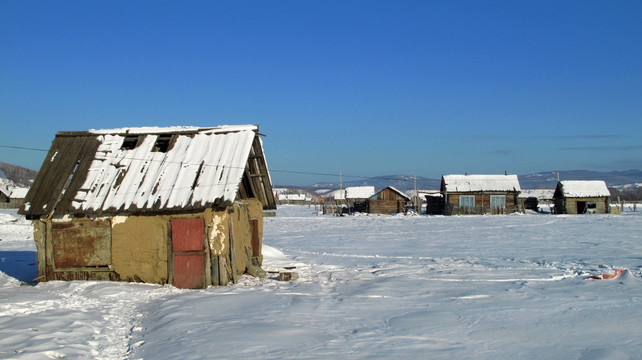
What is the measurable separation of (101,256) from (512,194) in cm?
4974

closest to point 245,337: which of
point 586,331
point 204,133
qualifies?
point 586,331

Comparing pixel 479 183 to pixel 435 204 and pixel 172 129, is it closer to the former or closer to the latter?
pixel 435 204

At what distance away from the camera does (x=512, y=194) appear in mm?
55281

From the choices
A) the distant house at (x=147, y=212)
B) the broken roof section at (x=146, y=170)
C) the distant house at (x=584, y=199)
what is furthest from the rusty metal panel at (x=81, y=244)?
the distant house at (x=584, y=199)

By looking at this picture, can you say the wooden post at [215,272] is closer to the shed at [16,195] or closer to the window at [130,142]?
the window at [130,142]

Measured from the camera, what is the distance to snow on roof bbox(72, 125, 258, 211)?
525 inches

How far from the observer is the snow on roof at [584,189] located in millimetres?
54656

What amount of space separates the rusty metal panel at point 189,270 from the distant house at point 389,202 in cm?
4625

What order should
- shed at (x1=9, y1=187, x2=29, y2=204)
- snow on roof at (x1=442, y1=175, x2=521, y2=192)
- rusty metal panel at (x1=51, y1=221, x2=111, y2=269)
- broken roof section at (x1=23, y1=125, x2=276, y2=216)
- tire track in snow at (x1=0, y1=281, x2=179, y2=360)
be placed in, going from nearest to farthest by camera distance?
tire track in snow at (x1=0, y1=281, x2=179, y2=360) < broken roof section at (x1=23, y1=125, x2=276, y2=216) < rusty metal panel at (x1=51, y1=221, x2=111, y2=269) < snow on roof at (x1=442, y1=175, x2=521, y2=192) < shed at (x1=9, y1=187, x2=29, y2=204)

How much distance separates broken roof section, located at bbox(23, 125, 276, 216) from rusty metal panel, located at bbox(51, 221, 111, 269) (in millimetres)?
440

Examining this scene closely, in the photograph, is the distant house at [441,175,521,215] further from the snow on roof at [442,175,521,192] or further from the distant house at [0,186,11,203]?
the distant house at [0,186,11,203]

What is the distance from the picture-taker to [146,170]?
569 inches

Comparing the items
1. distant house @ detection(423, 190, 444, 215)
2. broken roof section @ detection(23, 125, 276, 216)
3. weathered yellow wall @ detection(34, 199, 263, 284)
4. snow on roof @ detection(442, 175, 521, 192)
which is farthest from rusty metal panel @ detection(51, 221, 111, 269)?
distant house @ detection(423, 190, 444, 215)

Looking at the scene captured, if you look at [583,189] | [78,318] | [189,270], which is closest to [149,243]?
[189,270]
